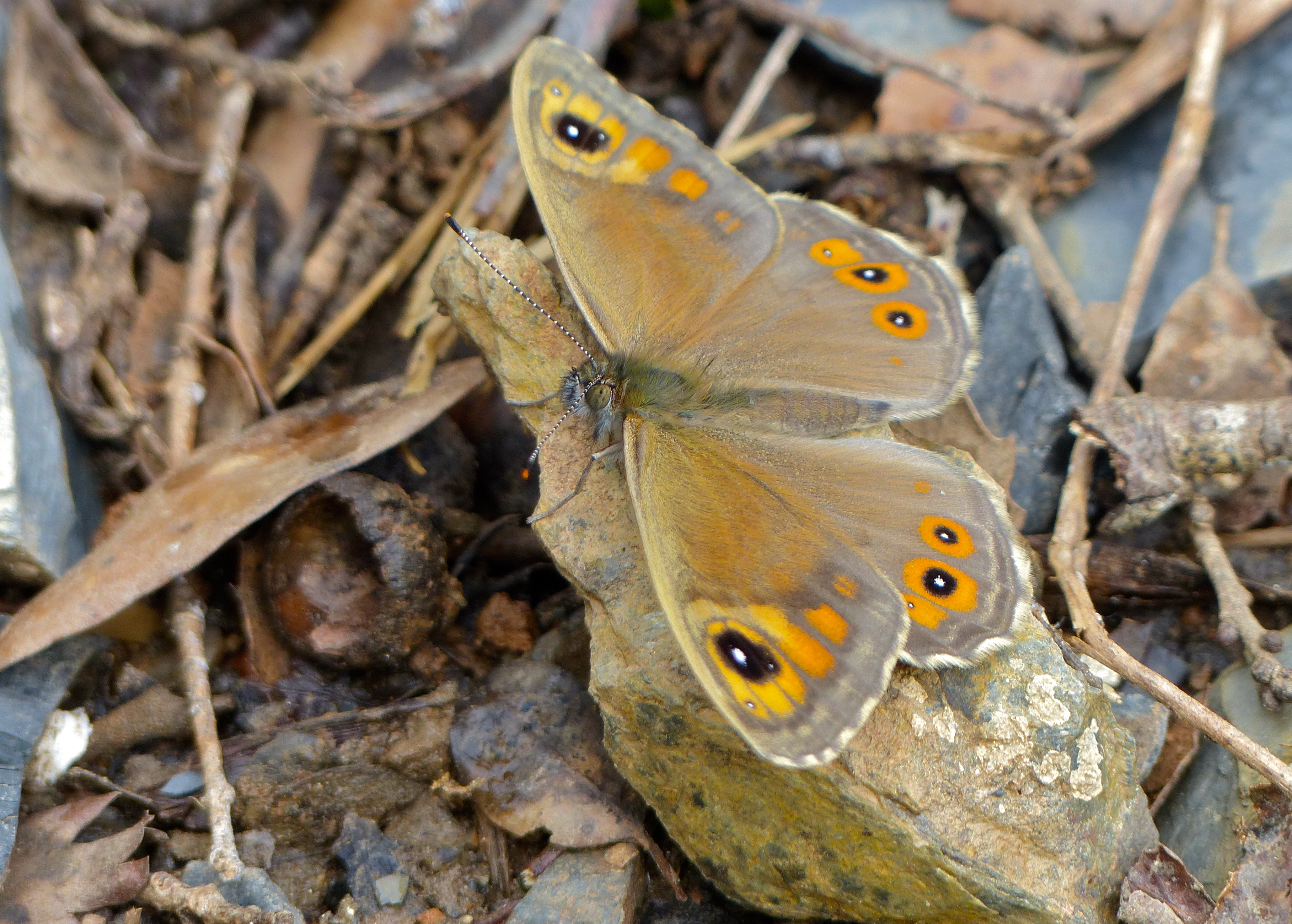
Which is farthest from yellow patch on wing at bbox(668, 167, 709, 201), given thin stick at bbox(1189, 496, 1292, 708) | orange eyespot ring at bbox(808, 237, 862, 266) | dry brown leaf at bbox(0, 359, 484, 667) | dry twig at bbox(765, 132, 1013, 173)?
thin stick at bbox(1189, 496, 1292, 708)

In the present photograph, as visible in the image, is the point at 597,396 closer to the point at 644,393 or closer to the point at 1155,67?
the point at 644,393

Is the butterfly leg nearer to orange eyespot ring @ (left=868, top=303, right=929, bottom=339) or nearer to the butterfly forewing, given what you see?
the butterfly forewing

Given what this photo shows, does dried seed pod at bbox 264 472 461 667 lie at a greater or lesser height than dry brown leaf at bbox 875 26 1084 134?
lesser

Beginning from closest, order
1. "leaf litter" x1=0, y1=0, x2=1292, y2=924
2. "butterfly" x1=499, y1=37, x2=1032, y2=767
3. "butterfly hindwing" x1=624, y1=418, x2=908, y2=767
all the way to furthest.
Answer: "butterfly hindwing" x1=624, y1=418, x2=908, y2=767, "butterfly" x1=499, y1=37, x2=1032, y2=767, "leaf litter" x1=0, y1=0, x2=1292, y2=924

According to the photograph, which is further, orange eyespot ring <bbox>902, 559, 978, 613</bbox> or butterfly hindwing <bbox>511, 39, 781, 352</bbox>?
butterfly hindwing <bbox>511, 39, 781, 352</bbox>

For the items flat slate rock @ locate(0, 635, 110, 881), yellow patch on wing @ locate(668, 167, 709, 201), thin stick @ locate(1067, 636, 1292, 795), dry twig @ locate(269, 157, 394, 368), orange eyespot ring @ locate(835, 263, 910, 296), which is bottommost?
flat slate rock @ locate(0, 635, 110, 881)

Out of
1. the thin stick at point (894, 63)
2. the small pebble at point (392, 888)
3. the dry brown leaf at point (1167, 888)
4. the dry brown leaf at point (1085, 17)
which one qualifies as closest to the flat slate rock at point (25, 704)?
the small pebble at point (392, 888)
